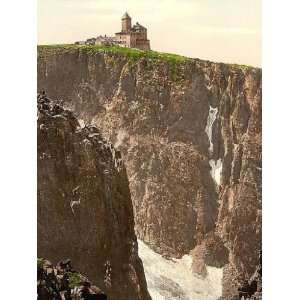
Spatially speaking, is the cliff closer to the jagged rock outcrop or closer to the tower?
the jagged rock outcrop

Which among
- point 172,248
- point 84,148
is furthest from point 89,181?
point 172,248

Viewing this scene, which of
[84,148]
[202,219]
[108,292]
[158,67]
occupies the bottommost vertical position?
[108,292]

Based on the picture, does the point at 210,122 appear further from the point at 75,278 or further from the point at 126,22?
the point at 75,278

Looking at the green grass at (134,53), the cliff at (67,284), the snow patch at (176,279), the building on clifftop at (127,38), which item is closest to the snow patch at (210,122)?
the green grass at (134,53)

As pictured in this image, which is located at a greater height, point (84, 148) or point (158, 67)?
point (158, 67)

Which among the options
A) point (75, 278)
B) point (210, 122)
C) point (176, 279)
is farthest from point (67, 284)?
point (210, 122)

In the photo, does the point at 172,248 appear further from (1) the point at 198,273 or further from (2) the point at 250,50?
(2) the point at 250,50
